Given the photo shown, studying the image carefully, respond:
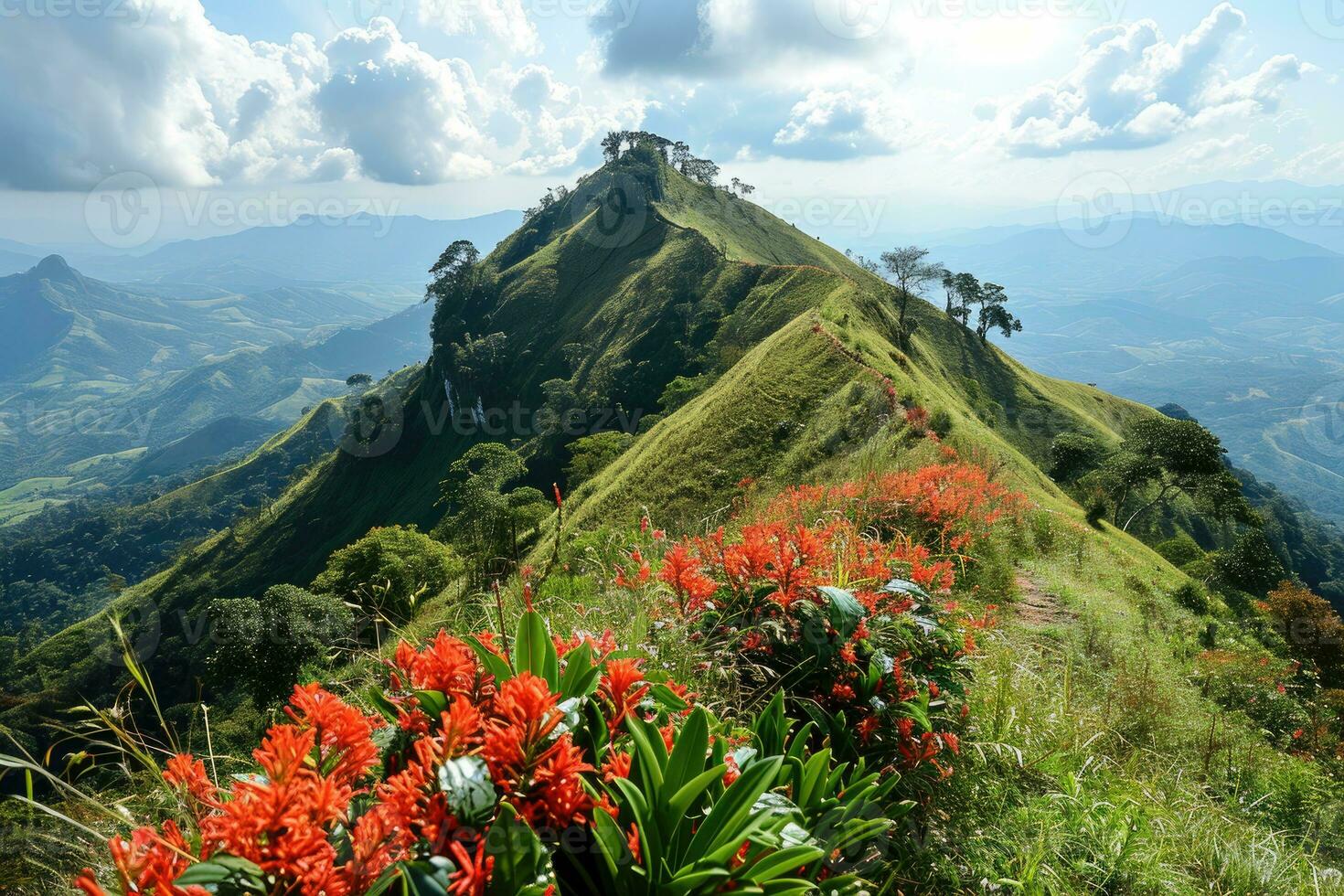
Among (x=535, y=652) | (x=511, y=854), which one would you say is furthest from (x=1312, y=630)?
(x=511, y=854)

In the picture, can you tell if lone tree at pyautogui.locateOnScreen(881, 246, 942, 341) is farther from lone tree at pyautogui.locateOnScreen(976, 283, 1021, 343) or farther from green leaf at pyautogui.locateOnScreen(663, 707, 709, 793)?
green leaf at pyautogui.locateOnScreen(663, 707, 709, 793)

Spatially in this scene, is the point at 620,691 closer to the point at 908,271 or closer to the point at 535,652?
the point at 535,652

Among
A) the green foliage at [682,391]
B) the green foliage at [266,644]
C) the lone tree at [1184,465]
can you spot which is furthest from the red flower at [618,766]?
the green foliage at [682,391]

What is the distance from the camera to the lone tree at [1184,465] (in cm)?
2941

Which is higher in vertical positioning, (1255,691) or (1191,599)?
(1255,691)

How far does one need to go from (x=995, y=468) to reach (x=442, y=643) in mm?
14519

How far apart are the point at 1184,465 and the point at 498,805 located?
37533 millimetres

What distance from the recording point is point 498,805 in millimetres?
1571

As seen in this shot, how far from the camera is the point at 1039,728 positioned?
3.74m

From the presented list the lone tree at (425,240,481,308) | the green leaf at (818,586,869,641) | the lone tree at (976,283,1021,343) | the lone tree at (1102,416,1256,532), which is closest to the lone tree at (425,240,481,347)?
the lone tree at (425,240,481,308)

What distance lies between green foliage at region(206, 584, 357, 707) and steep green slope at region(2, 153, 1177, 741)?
1258 millimetres

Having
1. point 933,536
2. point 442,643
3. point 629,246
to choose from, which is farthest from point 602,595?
point 629,246

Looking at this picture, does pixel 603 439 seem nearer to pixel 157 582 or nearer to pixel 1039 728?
pixel 1039 728

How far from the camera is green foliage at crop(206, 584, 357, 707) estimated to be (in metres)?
23.8
